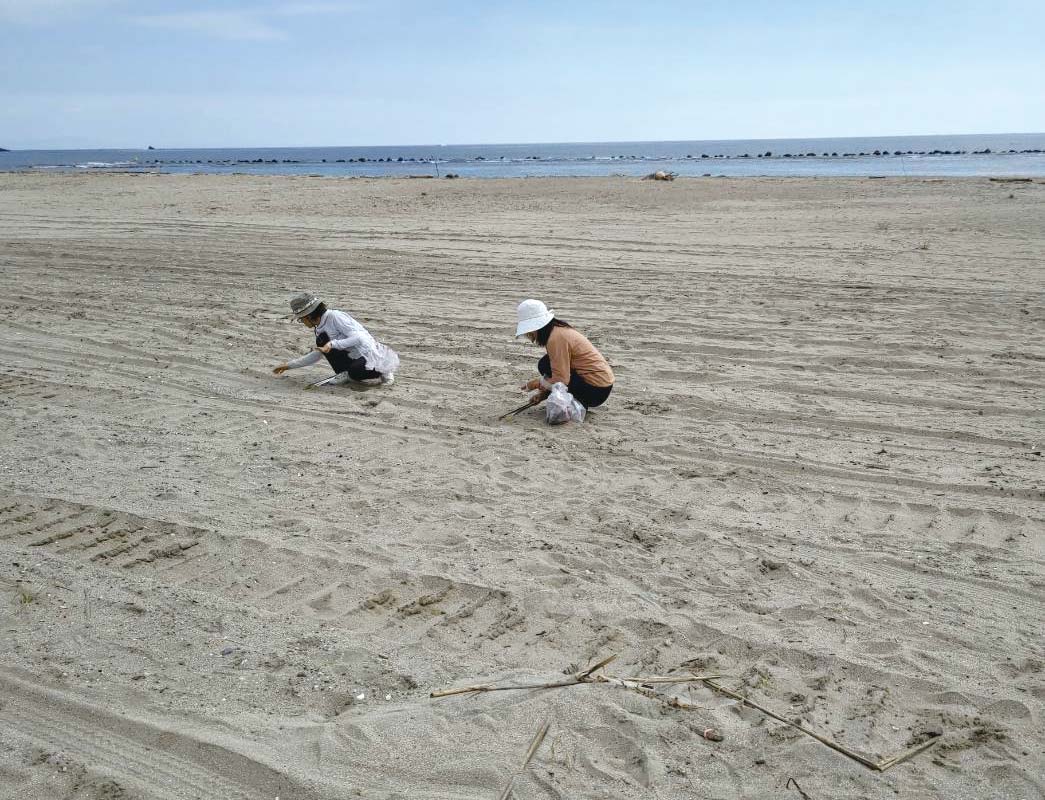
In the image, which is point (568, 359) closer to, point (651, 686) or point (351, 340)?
point (351, 340)

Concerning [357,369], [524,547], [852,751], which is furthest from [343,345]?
[852,751]

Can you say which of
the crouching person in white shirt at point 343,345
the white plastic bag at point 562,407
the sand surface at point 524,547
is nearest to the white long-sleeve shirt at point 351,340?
the crouching person in white shirt at point 343,345

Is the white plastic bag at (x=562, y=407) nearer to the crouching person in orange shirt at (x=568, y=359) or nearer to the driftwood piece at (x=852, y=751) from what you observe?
the crouching person in orange shirt at (x=568, y=359)

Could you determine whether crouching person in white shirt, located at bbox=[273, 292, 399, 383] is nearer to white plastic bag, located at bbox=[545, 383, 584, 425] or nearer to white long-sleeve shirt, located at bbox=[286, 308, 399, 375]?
white long-sleeve shirt, located at bbox=[286, 308, 399, 375]

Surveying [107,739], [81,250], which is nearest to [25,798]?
[107,739]

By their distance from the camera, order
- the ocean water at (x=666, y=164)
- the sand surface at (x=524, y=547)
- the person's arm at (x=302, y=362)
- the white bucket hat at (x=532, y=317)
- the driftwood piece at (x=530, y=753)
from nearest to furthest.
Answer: the driftwood piece at (x=530, y=753), the sand surface at (x=524, y=547), the white bucket hat at (x=532, y=317), the person's arm at (x=302, y=362), the ocean water at (x=666, y=164)

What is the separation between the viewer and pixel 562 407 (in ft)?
22.0

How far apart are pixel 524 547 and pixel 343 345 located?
3413 millimetres

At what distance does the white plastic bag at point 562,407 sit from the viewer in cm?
672

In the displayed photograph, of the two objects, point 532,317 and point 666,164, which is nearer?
point 532,317

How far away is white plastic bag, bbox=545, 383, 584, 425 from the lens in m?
6.72

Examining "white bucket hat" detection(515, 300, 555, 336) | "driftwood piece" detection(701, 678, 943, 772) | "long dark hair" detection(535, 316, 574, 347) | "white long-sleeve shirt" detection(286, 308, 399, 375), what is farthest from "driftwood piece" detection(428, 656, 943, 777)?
"white long-sleeve shirt" detection(286, 308, 399, 375)

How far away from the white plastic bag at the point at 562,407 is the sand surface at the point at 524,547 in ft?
0.53

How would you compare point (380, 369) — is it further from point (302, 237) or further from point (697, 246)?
point (302, 237)
